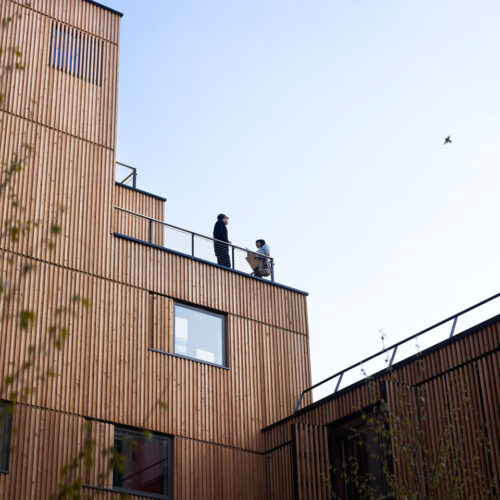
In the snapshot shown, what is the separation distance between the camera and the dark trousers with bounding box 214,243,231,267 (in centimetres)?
2136

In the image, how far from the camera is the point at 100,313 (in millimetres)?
17922

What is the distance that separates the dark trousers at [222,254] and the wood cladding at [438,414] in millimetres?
4837

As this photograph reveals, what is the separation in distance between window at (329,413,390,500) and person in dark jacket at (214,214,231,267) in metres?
5.78

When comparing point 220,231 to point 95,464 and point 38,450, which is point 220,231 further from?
point 38,450

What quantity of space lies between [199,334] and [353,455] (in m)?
4.82

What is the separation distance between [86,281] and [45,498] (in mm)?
4768

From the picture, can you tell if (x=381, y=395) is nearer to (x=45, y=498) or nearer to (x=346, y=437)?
Result: (x=346, y=437)

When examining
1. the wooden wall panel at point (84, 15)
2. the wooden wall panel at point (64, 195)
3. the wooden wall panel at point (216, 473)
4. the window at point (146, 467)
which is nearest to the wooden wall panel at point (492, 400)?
the wooden wall panel at point (216, 473)

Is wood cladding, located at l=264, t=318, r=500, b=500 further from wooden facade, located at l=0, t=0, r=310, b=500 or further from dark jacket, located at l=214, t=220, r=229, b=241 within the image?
A: dark jacket, located at l=214, t=220, r=229, b=241

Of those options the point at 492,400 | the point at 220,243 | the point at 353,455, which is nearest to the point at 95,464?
the point at 353,455

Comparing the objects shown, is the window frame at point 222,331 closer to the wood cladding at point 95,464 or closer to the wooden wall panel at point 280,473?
the wood cladding at point 95,464

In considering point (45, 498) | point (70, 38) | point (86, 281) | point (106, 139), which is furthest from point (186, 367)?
point (70, 38)

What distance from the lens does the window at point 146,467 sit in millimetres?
16703

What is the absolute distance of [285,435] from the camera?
60.2 ft
